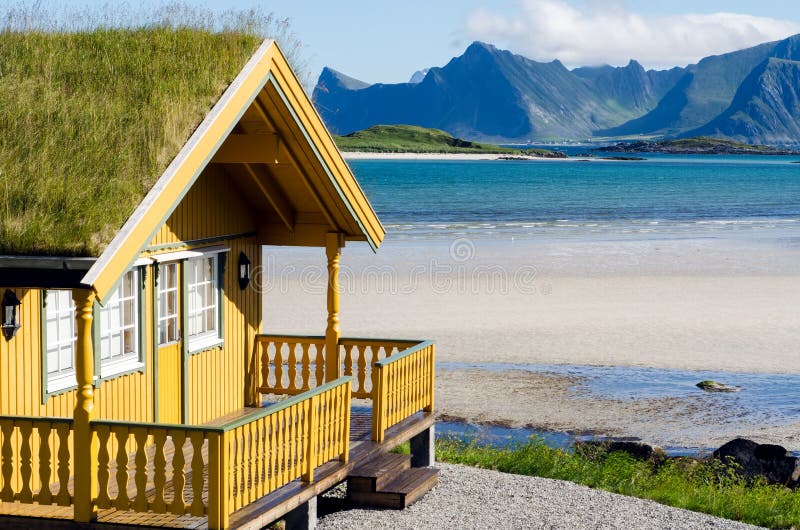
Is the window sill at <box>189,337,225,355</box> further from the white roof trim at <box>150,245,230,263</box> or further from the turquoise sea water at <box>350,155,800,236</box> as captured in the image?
the turquoise sea water at <box>350,155,800,236</box>

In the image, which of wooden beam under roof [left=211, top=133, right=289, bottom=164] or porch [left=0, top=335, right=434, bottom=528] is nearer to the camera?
porch [left=0, top=335, right=434, bottom=528]

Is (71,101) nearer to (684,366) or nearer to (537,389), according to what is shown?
(537,389)

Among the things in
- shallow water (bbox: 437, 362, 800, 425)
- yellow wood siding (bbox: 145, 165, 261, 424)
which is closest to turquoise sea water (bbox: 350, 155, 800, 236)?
shallow water (bbox: 437, 362, 800, 425)

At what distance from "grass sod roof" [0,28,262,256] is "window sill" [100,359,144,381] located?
9.21 feet

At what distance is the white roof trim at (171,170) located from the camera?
26.8 ft

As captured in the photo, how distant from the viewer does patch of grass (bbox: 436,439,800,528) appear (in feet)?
44.1

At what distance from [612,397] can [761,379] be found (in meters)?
3.95

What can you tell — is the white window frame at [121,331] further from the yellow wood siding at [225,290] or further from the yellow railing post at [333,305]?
the yellow railing post at [333,305]

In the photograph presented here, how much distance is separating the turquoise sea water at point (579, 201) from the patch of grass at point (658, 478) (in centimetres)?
4720

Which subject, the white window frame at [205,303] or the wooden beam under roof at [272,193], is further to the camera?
the wooden beam under roof at [272,193]

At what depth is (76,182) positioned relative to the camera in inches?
355

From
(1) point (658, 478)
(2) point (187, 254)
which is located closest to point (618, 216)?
(1) point (658, 478)

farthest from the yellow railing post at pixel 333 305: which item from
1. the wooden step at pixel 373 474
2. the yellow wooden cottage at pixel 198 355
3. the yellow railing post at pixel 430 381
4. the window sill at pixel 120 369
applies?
the window sill at pixel 120 369

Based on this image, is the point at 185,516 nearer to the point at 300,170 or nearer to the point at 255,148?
the point at 255,148
